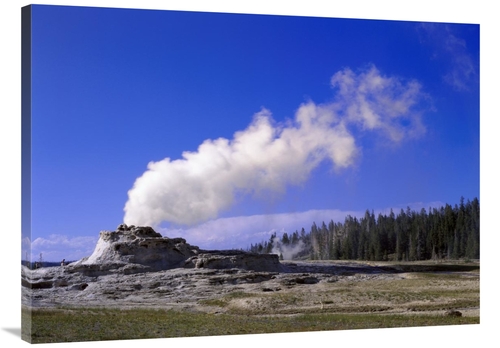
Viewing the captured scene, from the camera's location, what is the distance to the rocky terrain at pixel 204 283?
21.9 m

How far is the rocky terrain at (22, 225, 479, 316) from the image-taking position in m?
21.9

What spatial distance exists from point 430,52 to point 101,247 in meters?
8.64

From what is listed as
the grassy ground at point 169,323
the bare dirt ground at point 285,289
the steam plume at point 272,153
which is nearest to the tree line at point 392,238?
the bare dirt ground at point 285,289

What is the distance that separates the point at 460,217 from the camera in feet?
82.5

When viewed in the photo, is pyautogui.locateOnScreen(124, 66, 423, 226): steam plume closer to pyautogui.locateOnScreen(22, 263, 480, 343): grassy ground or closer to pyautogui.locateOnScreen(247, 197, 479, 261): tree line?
pyautogui.locateOnScreen(247, 197, 479, 261): tree line

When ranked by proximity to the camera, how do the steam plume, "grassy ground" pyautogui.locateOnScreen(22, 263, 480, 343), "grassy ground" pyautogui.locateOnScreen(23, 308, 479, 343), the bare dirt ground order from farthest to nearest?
the steam plume < the bare dirt ground < "grassy ground" pyautogui.locateOnScreen(22, 263, 480, 343) < "grassy ground" pyautogui.locateOnScreen(23, 308, 479, 343)

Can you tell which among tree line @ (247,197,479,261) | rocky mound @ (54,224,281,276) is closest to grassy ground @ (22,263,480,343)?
tree line @ (247,197,479,261)

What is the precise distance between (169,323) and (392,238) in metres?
6.25

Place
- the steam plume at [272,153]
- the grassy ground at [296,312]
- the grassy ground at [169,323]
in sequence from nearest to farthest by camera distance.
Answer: the grassy ground at [169,323] < the grassy ground at [296,312] < the steam plume at [272,153]

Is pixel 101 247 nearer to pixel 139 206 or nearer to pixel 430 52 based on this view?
pixel 139 206

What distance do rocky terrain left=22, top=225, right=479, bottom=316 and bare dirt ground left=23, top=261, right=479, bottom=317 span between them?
0.07 ft

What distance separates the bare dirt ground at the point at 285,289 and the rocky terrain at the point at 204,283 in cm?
2

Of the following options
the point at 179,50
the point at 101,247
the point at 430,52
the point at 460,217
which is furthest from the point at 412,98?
the point at 101,247

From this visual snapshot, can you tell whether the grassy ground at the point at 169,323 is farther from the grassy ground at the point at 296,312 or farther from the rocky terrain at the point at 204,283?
the rocky terrain at the point at 204,283
